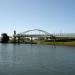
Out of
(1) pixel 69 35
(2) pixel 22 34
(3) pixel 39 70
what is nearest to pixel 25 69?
(3) pixel 39 70

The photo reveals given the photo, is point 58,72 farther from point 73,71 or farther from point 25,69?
point 25,69

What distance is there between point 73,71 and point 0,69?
30.6ft

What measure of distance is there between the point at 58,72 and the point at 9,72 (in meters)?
5.97

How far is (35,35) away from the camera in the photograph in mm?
145500

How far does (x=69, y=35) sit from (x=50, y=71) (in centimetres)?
10254

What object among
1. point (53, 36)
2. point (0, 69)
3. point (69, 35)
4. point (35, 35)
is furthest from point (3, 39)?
point (0, 69)

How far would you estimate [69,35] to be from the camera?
421 feet

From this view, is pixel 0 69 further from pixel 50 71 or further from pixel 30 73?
pixel 50 71

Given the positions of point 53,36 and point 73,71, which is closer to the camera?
point 73,71

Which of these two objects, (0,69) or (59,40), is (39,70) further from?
(59,40)

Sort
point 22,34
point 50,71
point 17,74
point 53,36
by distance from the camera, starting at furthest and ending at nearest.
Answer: point 22,34 → point 53,36 → point 50,71 → point 17,74

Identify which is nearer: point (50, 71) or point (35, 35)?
point (50, 71)

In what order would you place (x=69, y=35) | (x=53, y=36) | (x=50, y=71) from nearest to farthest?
1. (x=50, y=71)
2. (x=69, y=35)
3. (x=53, y=36)

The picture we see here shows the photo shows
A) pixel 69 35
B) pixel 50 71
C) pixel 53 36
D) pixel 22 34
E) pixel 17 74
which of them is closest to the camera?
pixel 17 74
